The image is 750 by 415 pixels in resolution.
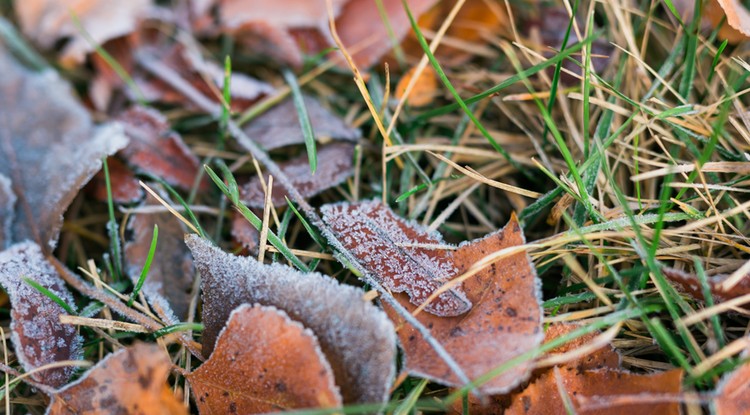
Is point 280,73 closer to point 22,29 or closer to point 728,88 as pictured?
point 22,29

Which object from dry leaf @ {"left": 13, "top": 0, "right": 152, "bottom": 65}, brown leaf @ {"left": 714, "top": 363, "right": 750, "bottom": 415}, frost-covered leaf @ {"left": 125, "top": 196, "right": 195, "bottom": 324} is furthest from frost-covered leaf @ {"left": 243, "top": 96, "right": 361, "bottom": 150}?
brown leaf @ {"left": 714, "top": 363, "right": 750, "bottom": 415}

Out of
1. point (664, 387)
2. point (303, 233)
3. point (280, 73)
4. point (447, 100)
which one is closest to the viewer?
point (664, 387)

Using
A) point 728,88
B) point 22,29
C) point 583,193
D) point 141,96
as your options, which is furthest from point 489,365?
point 22,29

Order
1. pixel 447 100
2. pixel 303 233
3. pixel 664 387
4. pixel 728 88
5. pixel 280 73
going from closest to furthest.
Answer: pixel 664 387 < pixel 728 88 < pixel 303 233 < pixel 447 100 < pixel 280 73

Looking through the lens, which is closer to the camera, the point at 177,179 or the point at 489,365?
the point at 489,365

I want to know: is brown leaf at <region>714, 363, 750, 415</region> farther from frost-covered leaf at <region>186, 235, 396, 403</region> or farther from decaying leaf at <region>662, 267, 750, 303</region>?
frost-covered leaf at <region>186, 235, 396, 403</region>

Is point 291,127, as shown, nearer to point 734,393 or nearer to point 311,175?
point 311,175

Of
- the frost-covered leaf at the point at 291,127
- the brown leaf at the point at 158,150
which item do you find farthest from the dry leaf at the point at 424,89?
the brown leaf at the point at 158,150
